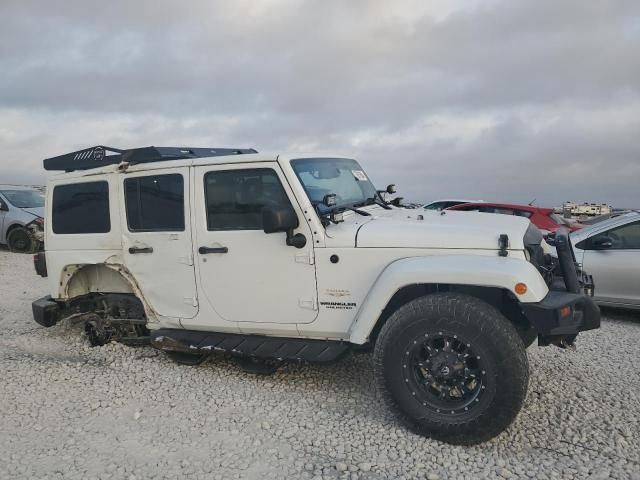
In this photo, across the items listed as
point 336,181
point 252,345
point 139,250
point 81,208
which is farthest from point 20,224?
point 336,181

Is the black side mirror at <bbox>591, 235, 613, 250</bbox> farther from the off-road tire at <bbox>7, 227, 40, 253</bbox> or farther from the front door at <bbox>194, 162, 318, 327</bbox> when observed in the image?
the off-road tire at <bbox>7, 227, 40, 253</bbox>

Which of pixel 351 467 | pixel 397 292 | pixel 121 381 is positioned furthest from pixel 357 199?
pixel 121 381

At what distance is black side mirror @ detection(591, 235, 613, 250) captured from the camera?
19.8 ft

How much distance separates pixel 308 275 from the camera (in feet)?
12.1

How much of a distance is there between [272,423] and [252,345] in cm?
69

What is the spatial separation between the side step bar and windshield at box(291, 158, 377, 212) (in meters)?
1.10

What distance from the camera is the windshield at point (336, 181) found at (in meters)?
3.88

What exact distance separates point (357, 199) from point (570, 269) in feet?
6.05

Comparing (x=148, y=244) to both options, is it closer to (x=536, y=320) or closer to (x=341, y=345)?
(x=341, y=345)

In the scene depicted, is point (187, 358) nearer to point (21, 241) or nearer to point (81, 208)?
point (81, 208)

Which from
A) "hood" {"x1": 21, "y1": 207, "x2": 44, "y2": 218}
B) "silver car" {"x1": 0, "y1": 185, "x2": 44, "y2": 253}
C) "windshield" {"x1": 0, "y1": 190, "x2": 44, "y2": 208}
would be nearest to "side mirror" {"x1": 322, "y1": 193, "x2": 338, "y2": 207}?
"silver car" {"x1": 0, "y1": 185, "x2": 44, "y2": 253}

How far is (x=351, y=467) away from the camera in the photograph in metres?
3.03

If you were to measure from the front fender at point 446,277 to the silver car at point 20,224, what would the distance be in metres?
11.3

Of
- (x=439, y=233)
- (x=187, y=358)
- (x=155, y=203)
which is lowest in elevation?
(x=187, y=358)
